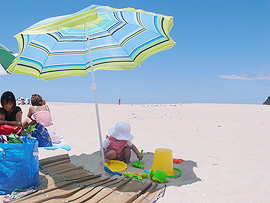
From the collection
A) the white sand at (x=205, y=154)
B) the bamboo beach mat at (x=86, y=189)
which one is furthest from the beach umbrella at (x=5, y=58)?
the bamboo beach mat at (x=86, y=189)

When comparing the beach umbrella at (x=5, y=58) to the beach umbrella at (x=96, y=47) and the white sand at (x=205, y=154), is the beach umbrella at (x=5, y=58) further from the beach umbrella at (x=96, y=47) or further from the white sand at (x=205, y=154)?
the white sand at (x=205, y=154)

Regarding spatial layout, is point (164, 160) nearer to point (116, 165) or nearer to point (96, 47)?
point (116, 165)

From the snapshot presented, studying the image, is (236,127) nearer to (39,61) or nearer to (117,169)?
(117,169)

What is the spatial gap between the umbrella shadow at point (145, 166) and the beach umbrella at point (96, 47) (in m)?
0.72

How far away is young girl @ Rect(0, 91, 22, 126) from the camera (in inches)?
181

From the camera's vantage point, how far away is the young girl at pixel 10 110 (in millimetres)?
4609

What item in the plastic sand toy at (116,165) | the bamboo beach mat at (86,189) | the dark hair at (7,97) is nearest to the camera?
the bamboo beach mat at (86,189)

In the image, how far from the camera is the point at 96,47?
4.70 meters

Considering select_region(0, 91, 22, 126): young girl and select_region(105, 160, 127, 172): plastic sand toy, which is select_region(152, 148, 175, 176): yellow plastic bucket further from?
select_region(0, 91, 22, 126): young girl

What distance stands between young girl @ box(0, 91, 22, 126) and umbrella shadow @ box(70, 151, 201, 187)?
4.11ft

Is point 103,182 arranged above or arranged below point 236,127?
below

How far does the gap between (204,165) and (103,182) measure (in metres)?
1.98

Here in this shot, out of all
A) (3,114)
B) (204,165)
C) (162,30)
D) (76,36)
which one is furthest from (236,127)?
(3,114)

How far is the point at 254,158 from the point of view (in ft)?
16.4
